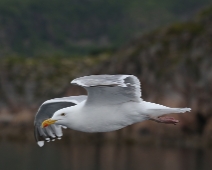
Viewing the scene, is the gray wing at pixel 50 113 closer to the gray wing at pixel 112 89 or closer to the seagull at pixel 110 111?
the seagull at pixel 110 111

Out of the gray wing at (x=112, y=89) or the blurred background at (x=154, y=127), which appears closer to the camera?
the gray wing at (x=112, y=89)

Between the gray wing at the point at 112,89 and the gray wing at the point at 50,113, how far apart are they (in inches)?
79.6

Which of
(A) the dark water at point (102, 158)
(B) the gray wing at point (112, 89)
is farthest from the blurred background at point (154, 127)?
(B) the gray wing at point (112, 89)

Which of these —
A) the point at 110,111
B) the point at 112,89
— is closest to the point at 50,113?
the point at 110,111

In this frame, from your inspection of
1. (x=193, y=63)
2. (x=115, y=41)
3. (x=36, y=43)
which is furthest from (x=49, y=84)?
(x=115, y=41)

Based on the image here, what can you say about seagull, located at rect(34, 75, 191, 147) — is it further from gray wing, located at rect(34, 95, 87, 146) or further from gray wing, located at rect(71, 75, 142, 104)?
gray wing, located at rect(34, 95, 87, 146)

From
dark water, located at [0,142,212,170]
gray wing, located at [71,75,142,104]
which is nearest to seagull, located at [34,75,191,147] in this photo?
gray wing, located at [71,75,142,104]

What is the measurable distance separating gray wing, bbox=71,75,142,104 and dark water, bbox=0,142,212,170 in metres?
23.8

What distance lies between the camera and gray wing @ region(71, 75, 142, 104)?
39.5 feet

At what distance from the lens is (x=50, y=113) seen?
54.2ft

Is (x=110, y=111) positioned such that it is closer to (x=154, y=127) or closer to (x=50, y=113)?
(x=50, y=113)

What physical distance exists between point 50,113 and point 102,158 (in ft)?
89.6

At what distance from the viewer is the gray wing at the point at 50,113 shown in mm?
15784

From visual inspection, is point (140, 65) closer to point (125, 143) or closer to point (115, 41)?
point (125, 143)
